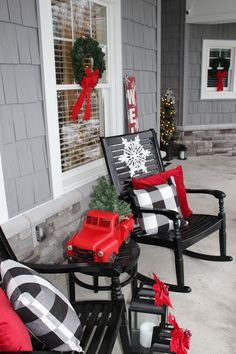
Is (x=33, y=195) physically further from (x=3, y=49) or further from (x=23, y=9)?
(x=23, y=9)

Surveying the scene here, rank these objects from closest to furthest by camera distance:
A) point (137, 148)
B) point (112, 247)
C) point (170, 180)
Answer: point (112, 247)
point (170, 180)
point (137, 148)

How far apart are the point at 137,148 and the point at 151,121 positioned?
1153 millimetres

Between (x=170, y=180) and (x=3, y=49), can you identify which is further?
(x=170, y=180)

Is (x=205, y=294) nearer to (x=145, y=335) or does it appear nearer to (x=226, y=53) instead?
(x=145, y=335)

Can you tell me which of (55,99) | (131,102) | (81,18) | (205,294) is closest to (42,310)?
(205,294)

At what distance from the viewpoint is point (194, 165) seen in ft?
20.2

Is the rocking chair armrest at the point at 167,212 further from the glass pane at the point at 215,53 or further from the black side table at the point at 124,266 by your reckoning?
the glass pane at the point at 215,53

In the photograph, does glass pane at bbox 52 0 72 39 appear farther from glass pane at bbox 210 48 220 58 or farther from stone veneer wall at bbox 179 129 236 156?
glass pane at bbox 210 48 220 58

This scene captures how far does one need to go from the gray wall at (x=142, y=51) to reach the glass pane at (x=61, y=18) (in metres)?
0.72

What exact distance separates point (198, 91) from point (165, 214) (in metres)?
4.88

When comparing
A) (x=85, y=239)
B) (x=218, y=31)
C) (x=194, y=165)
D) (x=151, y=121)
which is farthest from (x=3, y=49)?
(x=218, y=31)

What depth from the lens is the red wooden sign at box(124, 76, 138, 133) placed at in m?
3.33

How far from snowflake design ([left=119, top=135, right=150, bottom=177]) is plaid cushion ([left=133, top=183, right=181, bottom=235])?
1.72ft

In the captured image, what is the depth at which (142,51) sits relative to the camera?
369cm
